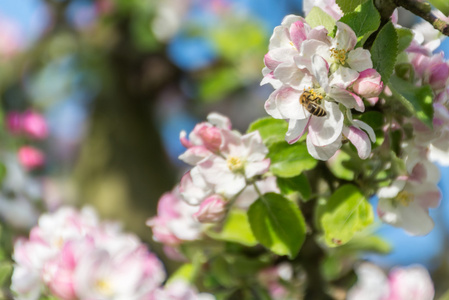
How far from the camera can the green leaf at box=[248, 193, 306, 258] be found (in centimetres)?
69

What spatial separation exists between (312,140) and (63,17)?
2193 millimetres

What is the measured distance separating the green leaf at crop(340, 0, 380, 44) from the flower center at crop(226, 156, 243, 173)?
0.20 meters

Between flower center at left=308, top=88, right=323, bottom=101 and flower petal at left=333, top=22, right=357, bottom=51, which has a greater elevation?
flower petal at left=333, top=22, right=357, bottom=51

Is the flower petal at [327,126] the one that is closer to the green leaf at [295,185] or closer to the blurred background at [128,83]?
the green leaf at [295,185]

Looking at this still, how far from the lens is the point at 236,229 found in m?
0.85

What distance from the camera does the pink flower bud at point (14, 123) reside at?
1597 millimetres

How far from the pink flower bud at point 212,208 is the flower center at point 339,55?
0.21m

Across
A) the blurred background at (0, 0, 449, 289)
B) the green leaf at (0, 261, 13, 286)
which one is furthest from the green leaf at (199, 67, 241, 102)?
the green leaf at (0, 261, 13, 286)

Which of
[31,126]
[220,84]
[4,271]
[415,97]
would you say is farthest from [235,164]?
[220,84]

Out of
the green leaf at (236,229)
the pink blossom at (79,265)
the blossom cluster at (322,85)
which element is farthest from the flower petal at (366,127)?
the pink blossom at (79,265)

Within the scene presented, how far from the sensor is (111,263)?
84cm

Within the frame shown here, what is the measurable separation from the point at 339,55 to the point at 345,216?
0.65 feet

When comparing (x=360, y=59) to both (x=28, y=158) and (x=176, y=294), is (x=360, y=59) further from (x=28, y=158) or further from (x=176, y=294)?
(x=28, y=158)

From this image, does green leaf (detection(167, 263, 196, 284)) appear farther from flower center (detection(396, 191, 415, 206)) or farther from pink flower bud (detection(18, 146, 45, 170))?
pink flower bud (detection(18, 146, 45, 170))
